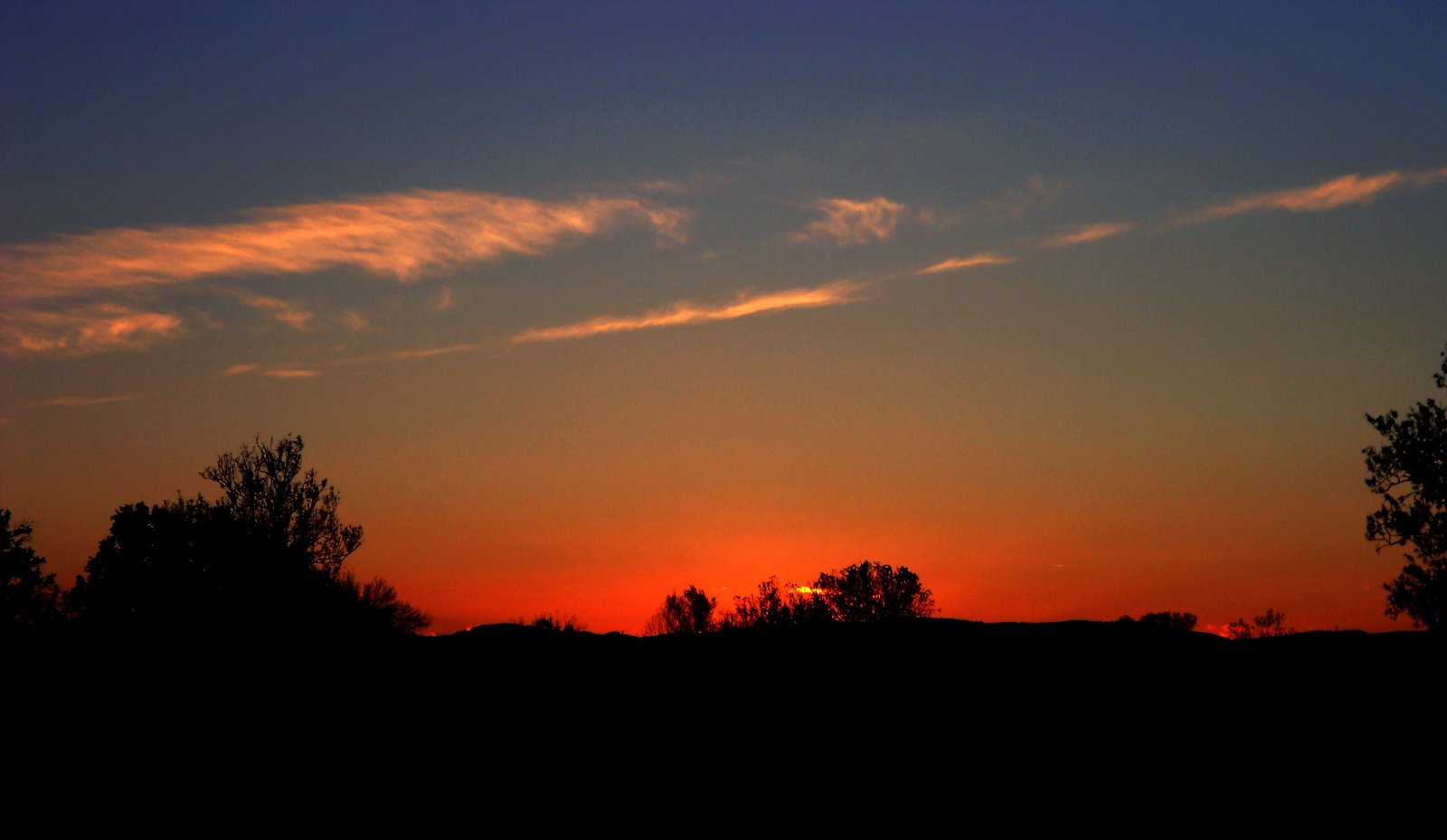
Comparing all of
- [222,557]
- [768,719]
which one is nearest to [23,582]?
[222,557]

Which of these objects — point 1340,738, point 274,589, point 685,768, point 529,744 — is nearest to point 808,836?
point 685,768

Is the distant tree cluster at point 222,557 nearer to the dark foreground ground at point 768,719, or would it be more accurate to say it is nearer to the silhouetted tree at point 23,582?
the silhouetted tree at point 23,582

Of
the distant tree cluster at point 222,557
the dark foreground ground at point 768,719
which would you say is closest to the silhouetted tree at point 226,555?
the distant tree cluster at point 222,557

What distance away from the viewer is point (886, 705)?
1520 centimetres

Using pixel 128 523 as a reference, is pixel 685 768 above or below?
below

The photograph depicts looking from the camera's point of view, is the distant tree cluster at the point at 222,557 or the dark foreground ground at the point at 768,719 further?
the distant tree cluster at the point at 222,557

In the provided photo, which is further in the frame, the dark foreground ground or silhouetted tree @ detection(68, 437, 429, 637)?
silhouetted tree @ detection(68, 437, 429, 637)

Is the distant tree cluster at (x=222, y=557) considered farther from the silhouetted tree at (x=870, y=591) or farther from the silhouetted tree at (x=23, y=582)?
the silhouetted tree at (x=870, y=591)

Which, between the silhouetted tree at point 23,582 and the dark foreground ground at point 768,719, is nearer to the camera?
the dark foreground ground at point 768,719

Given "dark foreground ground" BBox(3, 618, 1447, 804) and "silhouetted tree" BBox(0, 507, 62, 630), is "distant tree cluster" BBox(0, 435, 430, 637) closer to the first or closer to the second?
"silhouetted tree" BBox(0, 507, 62, 630)

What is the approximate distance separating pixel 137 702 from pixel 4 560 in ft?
144

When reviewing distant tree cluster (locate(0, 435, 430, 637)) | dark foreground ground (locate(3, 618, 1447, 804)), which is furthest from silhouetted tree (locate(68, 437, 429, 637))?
dark foreground ground (locate(3, 618, 1447, 804))

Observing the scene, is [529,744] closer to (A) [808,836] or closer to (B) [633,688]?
(B) [633,688]

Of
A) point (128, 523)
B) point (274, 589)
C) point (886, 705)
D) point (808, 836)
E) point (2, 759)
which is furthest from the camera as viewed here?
point (128, 523)
